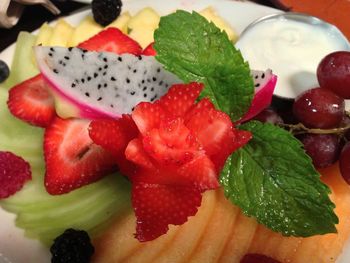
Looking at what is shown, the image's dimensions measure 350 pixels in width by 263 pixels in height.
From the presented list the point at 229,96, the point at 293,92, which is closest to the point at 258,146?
the point at 229,96

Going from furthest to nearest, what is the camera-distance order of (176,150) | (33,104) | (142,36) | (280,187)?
(142,36) < (33,104) < (280,187) < (176,150)

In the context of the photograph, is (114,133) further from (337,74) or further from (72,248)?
(337,74)

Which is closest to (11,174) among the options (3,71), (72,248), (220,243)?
(72,248)

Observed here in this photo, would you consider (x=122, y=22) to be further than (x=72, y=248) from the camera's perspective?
Yes

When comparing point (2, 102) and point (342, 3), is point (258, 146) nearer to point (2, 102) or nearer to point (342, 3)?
point (2, 102)

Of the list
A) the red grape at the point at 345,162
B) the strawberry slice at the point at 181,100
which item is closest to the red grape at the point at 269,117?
the red grape at the point at 345,162

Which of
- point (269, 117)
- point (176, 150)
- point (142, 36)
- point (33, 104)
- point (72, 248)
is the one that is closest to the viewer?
point (176, 150)

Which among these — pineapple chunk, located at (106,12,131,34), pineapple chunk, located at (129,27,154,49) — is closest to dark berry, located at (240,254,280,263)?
pineapple chunk, located at (129,27,154,49)
